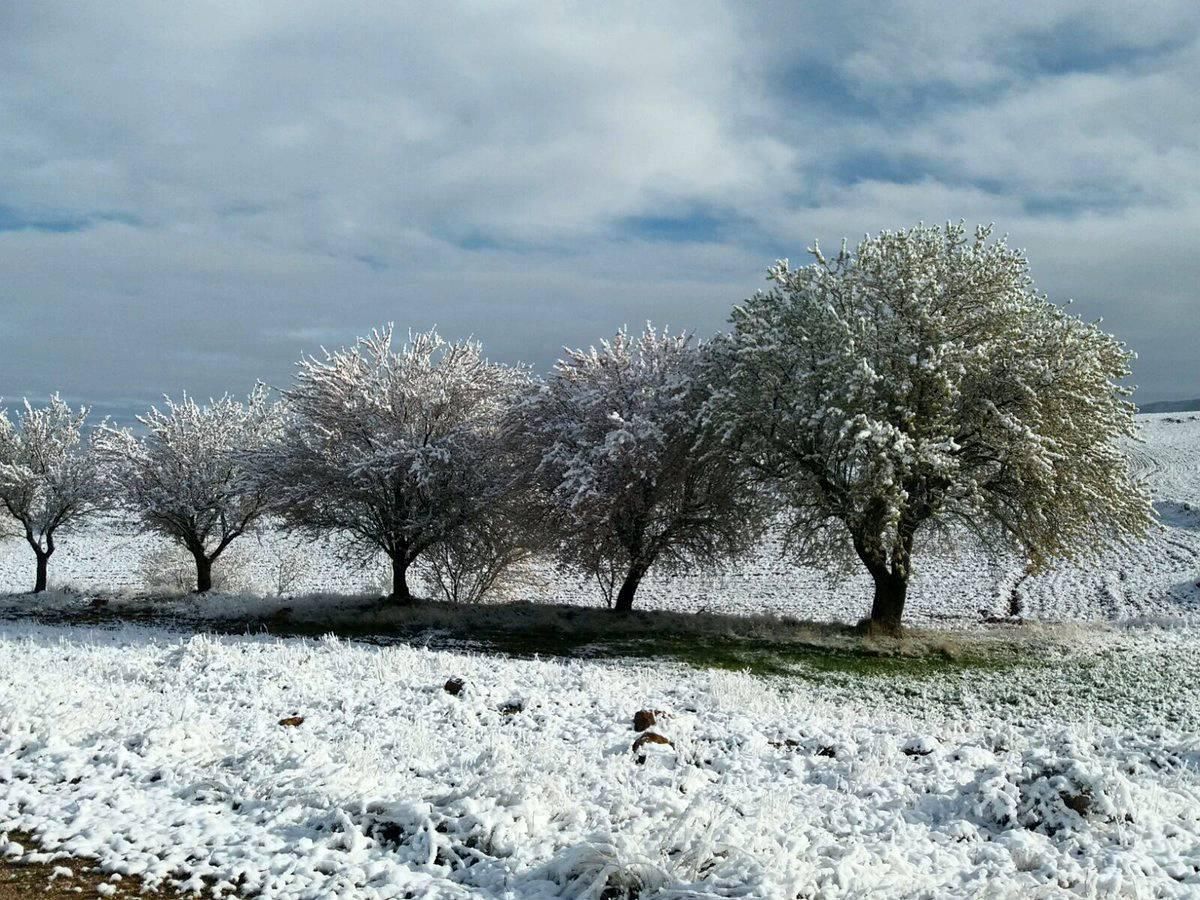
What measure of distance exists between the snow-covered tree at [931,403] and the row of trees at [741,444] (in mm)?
67

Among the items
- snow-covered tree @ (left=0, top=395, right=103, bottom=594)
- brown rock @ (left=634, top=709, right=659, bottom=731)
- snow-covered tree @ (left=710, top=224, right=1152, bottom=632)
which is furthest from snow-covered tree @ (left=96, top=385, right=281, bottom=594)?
brown rock @ (left=634, top=709, right=659, bottom=731)

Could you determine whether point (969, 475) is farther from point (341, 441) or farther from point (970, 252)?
point (341, 441)

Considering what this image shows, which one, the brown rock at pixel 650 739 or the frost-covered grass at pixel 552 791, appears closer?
the frost-covered grass at pixel 552 791

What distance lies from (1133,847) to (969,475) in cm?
1553

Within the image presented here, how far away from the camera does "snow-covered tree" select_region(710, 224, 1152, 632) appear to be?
20.4 metres

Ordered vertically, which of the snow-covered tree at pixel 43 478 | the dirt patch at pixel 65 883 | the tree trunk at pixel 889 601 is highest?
the snow-covered tree at pixel 43 478

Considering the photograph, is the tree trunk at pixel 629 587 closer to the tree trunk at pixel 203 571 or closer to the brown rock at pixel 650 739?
the tree trunk at pixel 203 571

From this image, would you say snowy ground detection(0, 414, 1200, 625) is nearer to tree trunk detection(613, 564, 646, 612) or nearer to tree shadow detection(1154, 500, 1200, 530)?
tree shadow detection(1154, 500, 1200, 530)

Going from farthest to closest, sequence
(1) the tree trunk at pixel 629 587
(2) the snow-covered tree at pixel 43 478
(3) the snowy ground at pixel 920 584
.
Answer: (2) the snow-covered tree at pixel 43 478 → (3) the snowy ground at pixel 920 584 → (1) the tree trunk at pixel 629 587

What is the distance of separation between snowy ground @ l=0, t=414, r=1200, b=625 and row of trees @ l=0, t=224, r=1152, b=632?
2.99m

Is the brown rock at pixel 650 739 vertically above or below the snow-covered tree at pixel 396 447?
below

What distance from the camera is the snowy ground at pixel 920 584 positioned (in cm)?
3212

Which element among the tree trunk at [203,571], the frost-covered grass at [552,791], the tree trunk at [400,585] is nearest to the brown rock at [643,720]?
the frost-covered grass at [552,791]

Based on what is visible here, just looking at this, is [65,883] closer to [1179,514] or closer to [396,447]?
[396,447]
